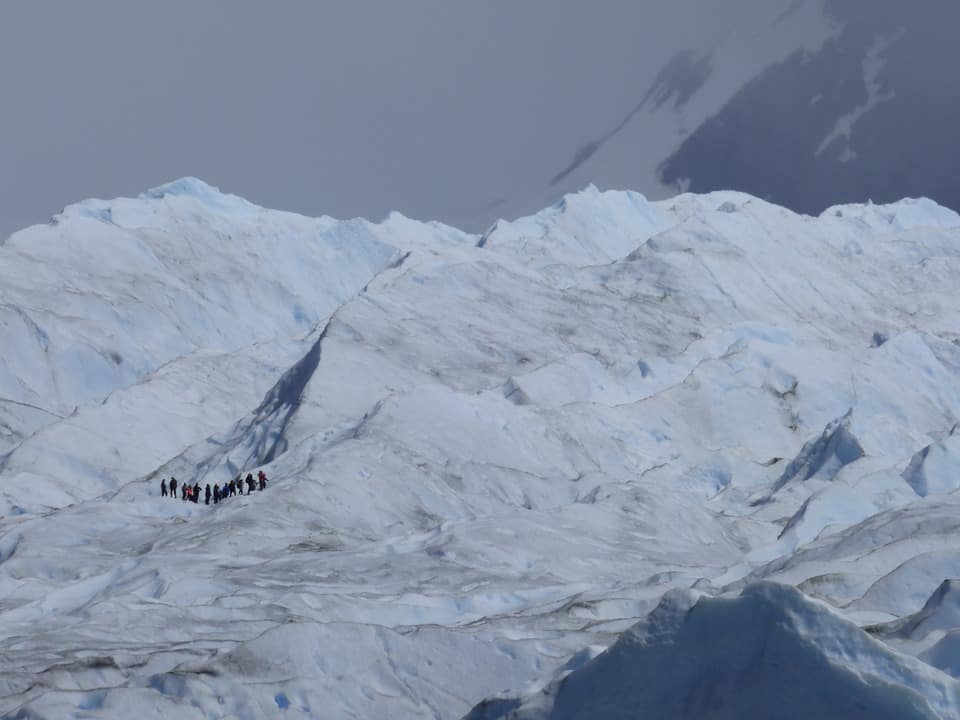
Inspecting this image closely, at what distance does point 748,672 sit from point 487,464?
24756mm

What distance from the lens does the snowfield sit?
1609cm

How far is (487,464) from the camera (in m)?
36.3

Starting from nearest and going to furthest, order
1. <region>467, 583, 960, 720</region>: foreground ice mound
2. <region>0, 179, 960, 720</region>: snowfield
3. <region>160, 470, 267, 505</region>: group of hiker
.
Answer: <region>467, 583, 960, 720</region>: foreground ice mound → <region>0, 179, 960, 720</region>: snowfield → <region>160, 470, 267, 505</region>: group of hiker

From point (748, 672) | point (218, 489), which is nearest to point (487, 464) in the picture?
point (218, 489)

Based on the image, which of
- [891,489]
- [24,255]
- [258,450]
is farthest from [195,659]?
[24,255]

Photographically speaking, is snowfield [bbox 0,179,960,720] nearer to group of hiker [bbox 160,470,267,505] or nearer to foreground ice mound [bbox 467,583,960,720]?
foreground ice mound [bbox 467,583,960,720]

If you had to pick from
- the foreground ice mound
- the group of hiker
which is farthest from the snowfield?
the group of hiker

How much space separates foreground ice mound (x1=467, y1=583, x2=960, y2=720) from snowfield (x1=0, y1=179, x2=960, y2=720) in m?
0.02

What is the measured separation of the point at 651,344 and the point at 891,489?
22.8m

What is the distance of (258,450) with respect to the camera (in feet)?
143

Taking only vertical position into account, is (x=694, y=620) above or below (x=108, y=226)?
below

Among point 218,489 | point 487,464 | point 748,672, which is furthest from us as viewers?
point 218,489

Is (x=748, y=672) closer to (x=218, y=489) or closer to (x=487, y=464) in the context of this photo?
(x=487, y=464)

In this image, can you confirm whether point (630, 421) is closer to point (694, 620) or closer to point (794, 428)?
point (794, 428)
